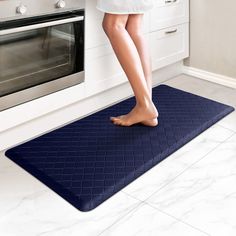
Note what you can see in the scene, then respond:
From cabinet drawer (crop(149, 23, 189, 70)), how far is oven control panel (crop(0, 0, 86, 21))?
28.4 inches

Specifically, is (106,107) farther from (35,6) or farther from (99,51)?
(35,6)

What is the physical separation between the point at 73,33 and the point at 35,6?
30 centimetres

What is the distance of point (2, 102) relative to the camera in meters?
1.93

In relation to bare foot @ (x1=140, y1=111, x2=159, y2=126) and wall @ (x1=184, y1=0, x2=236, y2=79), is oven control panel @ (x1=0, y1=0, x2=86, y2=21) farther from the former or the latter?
wall @ (x1=184, y1=0, x2=236, y2=79)

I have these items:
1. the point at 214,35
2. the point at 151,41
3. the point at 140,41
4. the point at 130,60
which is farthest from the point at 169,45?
the point at 130,60

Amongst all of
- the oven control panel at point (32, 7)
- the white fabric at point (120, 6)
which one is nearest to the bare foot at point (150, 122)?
the white fabric at point (120, 6)

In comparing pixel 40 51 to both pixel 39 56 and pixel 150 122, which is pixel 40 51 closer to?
pixel 39 56

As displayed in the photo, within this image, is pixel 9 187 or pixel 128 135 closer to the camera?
pixel 9 187

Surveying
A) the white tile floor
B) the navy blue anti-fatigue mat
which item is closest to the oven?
the navy blue anti-fatigue mat

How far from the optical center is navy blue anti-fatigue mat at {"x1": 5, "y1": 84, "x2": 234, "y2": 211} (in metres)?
1.81

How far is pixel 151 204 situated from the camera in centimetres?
173

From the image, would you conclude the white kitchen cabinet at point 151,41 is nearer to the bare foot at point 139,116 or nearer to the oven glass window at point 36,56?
the oven glass window at point 36,56

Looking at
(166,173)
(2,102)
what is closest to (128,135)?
(166,173)

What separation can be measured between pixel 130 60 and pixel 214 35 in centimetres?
96
